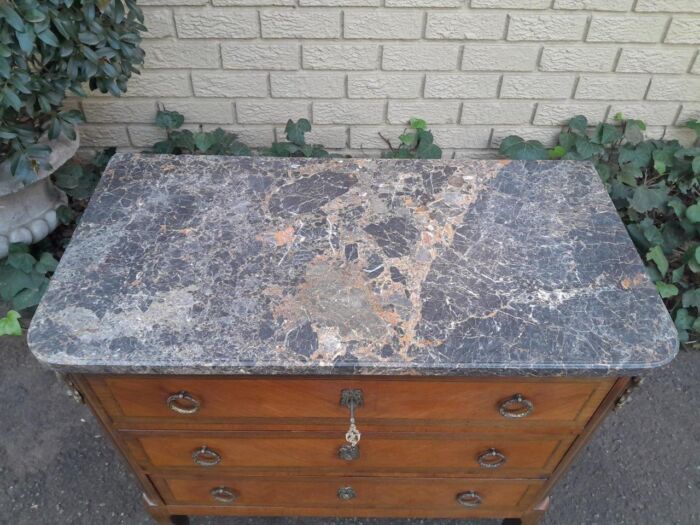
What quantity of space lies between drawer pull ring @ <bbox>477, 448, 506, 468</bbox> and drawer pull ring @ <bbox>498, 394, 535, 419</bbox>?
0.17m

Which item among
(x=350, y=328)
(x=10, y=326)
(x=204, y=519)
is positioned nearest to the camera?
(x=350, y=328)

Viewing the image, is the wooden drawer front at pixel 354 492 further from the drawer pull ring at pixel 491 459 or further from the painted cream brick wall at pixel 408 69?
the painted cream brick wall at pixel 408 69

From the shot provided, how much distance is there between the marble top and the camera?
1231 mm

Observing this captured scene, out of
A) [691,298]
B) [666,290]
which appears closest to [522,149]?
[666,290]

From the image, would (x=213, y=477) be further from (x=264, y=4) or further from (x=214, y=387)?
(x=264, y=4)

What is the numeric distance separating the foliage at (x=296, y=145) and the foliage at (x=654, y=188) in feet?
2.84

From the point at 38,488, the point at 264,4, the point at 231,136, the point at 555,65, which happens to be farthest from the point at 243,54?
the point at 38,488

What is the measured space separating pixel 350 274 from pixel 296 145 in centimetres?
119

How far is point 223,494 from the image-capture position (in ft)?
5.70

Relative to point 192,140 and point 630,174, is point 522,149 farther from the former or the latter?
point 192,140

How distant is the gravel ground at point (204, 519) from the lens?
2.03 m

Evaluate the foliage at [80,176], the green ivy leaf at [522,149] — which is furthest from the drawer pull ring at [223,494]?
the green ivy leaf at [522,149]

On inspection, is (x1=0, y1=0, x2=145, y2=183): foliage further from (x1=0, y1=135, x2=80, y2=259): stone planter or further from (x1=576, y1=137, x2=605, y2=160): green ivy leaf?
(x1=576, y1=137, x2=605, y2=160): green ivy leaf

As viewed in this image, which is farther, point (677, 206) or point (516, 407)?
point (677, 206)
